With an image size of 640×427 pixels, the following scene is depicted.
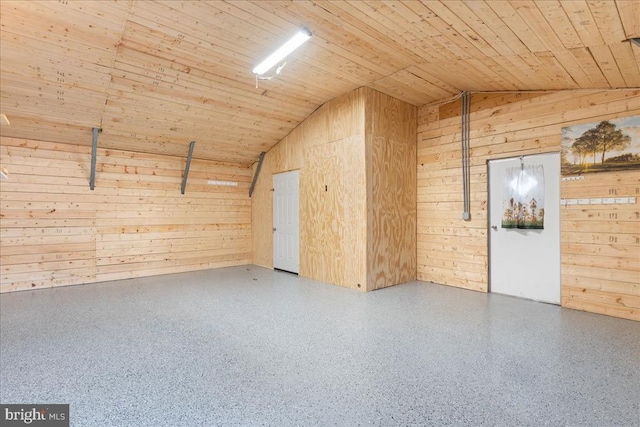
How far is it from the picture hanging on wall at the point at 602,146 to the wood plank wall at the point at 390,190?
80.2 inches

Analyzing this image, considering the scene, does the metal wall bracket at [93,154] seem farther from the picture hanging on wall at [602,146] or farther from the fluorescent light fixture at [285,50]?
the picture hanging on wall at [602,146]

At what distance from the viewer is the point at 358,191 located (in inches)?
187

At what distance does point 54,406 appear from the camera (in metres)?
1.94

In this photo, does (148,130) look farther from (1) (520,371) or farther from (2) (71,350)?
(1) (520,371)

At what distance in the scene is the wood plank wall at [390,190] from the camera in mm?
4727

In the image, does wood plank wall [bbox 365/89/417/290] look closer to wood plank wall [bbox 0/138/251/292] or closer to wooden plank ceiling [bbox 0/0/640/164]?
wooden plank ceiling [bbox 0/0/640/164]

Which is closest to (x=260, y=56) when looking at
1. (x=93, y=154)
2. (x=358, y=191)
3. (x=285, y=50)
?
(x=285, y=50)

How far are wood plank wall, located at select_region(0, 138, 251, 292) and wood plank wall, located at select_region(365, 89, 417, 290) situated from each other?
3.44 meters

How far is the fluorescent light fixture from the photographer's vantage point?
315 cm

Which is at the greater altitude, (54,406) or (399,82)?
(399,82)

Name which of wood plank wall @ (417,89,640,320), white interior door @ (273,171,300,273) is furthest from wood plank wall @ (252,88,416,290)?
wood plank wall @ (417,89,640,320)

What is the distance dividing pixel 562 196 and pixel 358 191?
97.4 inches

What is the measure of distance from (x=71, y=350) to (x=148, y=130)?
3529mm

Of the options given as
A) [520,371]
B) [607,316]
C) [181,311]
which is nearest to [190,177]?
[181,311]
